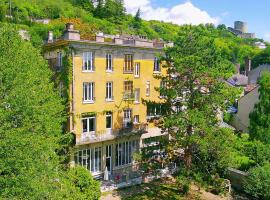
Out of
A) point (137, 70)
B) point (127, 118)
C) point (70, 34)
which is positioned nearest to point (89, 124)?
point (127, 118)

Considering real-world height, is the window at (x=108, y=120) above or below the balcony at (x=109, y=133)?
above

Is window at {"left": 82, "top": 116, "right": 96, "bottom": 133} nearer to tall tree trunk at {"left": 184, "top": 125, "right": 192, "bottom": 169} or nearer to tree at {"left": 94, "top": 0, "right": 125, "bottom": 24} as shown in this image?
tall tree trunk at {"left": 184, "top": 125, "right": 192, "bottom": 169}

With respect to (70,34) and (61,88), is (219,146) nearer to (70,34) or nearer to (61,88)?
(61,88)

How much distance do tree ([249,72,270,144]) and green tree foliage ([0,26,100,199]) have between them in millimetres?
22918

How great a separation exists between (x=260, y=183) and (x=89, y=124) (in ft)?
53.9

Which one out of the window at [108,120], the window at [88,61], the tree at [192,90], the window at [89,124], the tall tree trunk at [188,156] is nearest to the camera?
the tree at [192,90]

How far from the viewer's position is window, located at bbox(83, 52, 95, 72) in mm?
33000

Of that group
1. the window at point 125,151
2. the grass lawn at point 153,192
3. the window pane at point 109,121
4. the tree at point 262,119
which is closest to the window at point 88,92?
the window pane at point 109,121

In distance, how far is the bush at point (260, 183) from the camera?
98.6ft

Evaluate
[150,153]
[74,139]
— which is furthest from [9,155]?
[150,153]

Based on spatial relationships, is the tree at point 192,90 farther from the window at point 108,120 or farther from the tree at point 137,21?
the tree at point 137,21

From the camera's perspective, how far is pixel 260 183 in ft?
99.5

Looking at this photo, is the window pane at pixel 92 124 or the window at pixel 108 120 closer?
the window pane at pixel 92 124

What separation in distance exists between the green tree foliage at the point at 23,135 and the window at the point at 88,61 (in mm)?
8247
